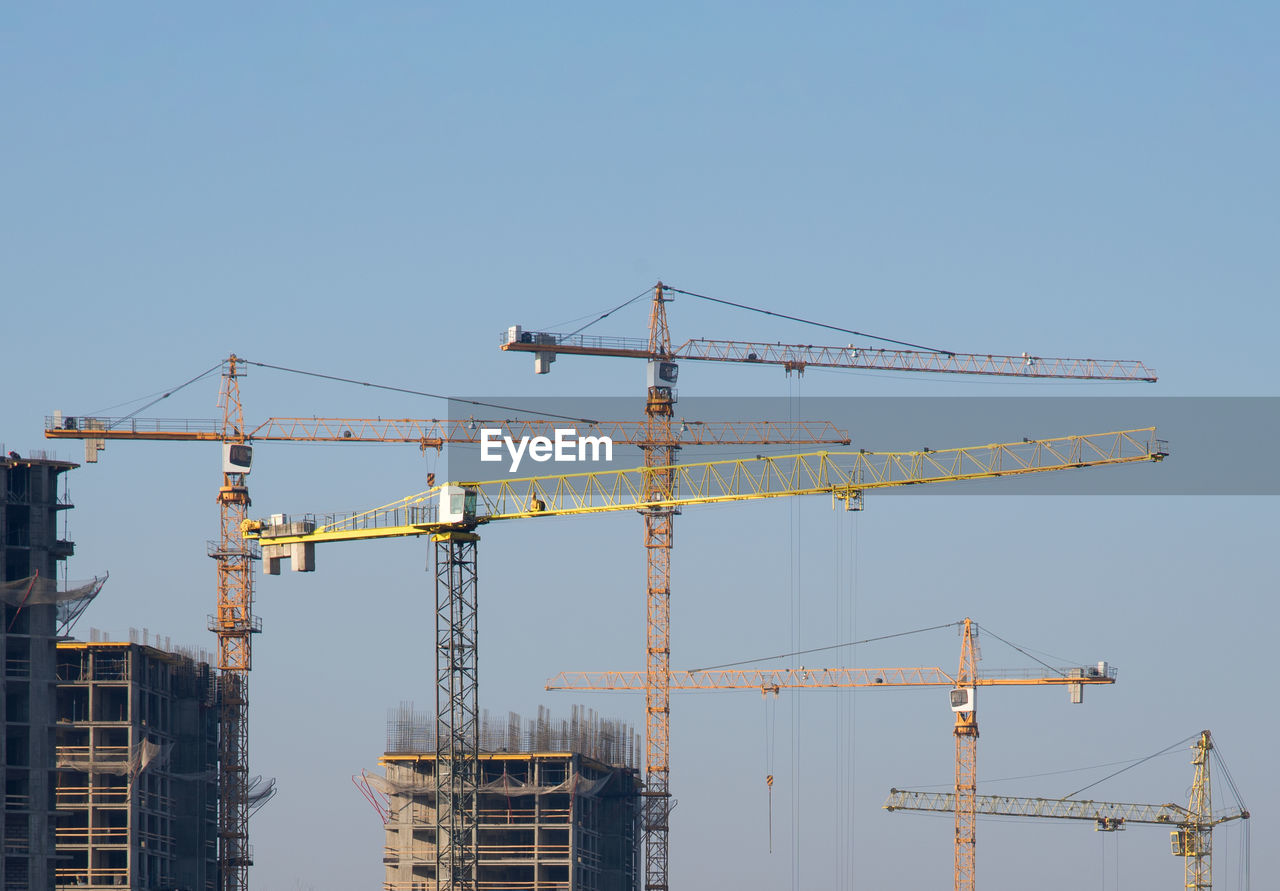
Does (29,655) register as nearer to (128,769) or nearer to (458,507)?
(458,507)

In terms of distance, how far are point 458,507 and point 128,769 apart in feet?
187

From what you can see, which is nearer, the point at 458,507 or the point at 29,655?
the point at 458,507

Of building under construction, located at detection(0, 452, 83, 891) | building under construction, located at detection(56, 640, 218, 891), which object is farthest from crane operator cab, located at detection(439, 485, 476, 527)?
building under construction, located at detection(56, 640, 218, 891)

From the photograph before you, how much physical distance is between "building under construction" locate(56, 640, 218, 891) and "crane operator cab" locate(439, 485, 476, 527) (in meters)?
55.0

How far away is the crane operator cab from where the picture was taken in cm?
13138

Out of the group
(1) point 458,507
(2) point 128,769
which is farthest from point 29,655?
(2) point 128,769

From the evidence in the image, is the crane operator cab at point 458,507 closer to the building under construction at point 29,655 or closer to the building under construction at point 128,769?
the building under construction at point 29,655

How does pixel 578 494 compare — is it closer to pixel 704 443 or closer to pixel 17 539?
pixel 17 539

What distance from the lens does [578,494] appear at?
146 m

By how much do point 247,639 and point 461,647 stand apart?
5116cm

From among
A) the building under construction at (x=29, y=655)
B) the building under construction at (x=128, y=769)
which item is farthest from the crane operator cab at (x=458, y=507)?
the building under construction at (x=128, y=769)

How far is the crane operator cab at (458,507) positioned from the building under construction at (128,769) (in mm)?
55047

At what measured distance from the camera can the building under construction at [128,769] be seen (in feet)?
578

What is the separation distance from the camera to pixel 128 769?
17712cm
